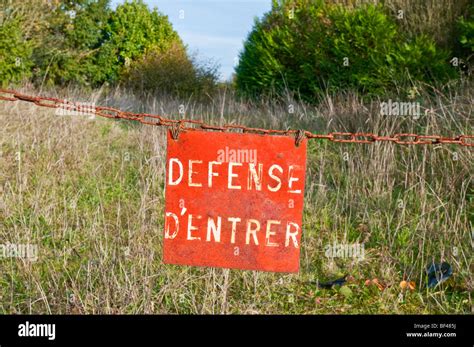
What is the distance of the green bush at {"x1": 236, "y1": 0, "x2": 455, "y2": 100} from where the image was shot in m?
9.07

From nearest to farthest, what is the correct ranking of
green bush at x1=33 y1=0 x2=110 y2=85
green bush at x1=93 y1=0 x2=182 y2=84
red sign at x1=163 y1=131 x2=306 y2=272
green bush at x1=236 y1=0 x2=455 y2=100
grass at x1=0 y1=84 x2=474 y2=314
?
red sign at x1=163 y1=131 x2=306 y2=272 → grass at x1=0 y1=84 x2=474 y2=314 → green bush at x1=236 y1=0 x2=455 y2=100 → green bush at x1=33 y1=0 x2=110 y2=85 → green bush at x1=93 y1=0 x2=182 y2=84

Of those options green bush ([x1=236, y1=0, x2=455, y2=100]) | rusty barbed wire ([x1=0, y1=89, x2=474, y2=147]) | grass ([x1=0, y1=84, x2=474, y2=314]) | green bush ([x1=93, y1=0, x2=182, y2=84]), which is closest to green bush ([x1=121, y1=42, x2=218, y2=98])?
green bush ([x1=93, y1=0, x2=182, y2=84])

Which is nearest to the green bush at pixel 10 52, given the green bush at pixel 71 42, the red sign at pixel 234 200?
the green bush at pixel 71 42

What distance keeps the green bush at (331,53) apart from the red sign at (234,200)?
606 cm

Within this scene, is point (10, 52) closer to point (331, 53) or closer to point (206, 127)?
point (331, 53)

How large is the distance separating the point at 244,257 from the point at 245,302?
133 centimetres

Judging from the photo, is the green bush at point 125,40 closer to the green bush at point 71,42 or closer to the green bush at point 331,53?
the green bush at point 71,42

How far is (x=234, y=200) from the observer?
2.04m

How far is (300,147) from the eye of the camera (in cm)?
202

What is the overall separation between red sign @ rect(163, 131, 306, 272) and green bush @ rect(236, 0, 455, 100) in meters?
6.06

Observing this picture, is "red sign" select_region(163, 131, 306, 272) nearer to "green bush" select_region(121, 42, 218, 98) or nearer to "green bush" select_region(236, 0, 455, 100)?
"green bush" select_region(236, 0, 455, 100)

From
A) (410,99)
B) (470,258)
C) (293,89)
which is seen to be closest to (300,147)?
(470,258)

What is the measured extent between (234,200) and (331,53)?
9145 millimetres

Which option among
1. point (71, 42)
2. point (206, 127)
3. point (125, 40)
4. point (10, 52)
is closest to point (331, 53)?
point (10, 52)
